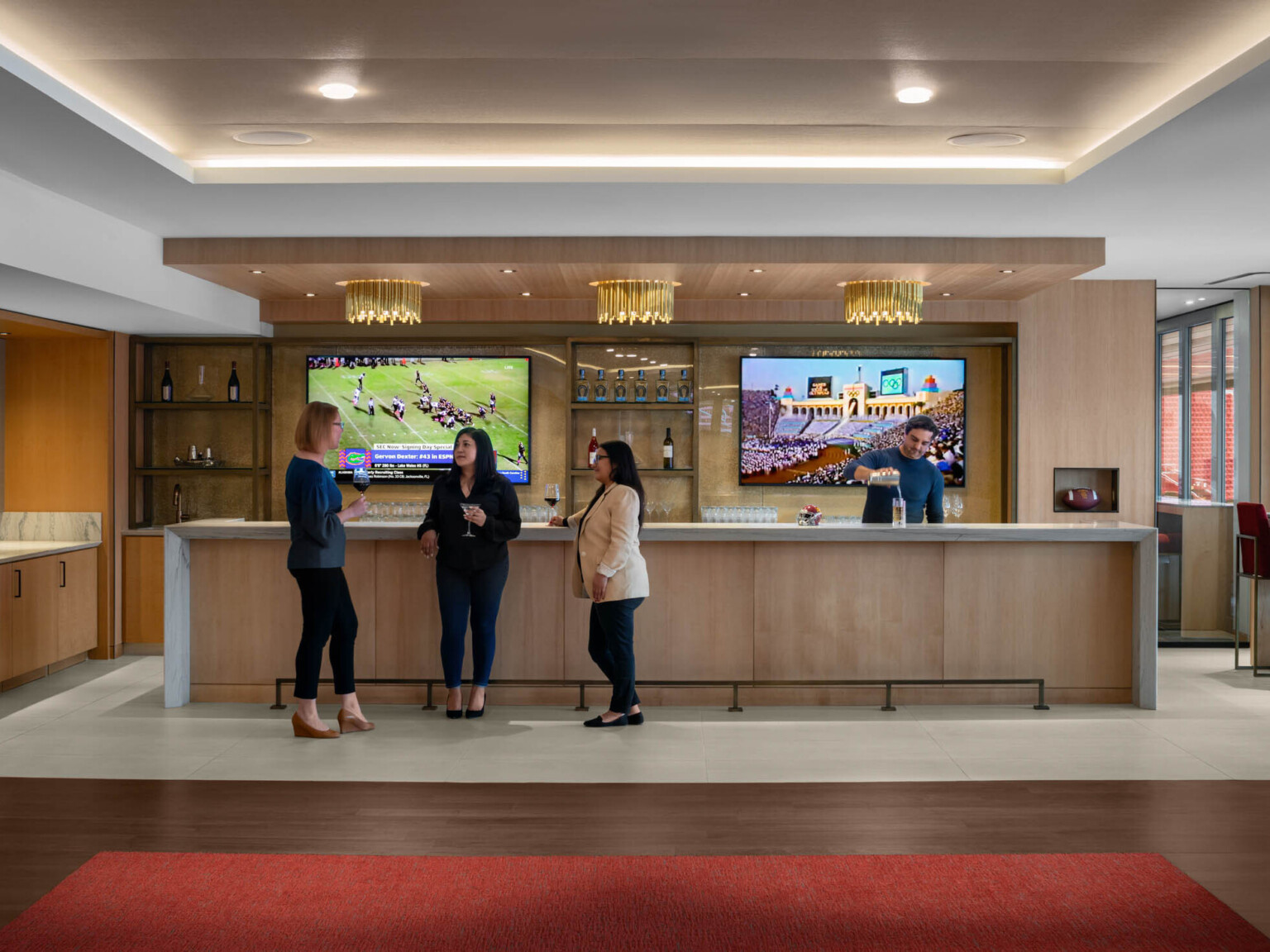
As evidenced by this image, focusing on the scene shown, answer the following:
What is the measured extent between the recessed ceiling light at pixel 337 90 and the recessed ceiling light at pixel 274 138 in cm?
58

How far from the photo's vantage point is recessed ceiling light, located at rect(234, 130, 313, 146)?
14.9ft

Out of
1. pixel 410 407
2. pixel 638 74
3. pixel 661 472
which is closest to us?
pixel 638 74

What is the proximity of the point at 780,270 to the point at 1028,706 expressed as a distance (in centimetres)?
296

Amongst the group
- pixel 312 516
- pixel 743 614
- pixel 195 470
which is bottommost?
pixel 743 614

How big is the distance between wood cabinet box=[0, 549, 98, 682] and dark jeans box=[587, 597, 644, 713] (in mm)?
3710

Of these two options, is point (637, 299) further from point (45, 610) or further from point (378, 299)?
point (45, 610)

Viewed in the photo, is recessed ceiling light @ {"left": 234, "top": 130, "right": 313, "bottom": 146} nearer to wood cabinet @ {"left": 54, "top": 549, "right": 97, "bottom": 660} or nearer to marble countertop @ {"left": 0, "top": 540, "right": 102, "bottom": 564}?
marble countertop @ {"left": 0, "top": 540, "right": 102, "bottom": 564}

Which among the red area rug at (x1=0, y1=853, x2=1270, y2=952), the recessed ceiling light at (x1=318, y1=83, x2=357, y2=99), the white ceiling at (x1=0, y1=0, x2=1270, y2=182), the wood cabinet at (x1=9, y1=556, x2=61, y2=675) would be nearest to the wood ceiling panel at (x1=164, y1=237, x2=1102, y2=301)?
the white ceiling at (x1=0, y1=0, x2=1270, y2=182)

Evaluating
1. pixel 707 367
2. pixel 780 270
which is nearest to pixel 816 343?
pixel 707 367

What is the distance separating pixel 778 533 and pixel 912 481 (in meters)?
1.19

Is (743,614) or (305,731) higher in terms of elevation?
(743,614)

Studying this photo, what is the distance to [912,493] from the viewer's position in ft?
20.6

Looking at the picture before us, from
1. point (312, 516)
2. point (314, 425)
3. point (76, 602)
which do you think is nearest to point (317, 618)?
point (312, 516)

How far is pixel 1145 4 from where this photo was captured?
3174 millimetres
